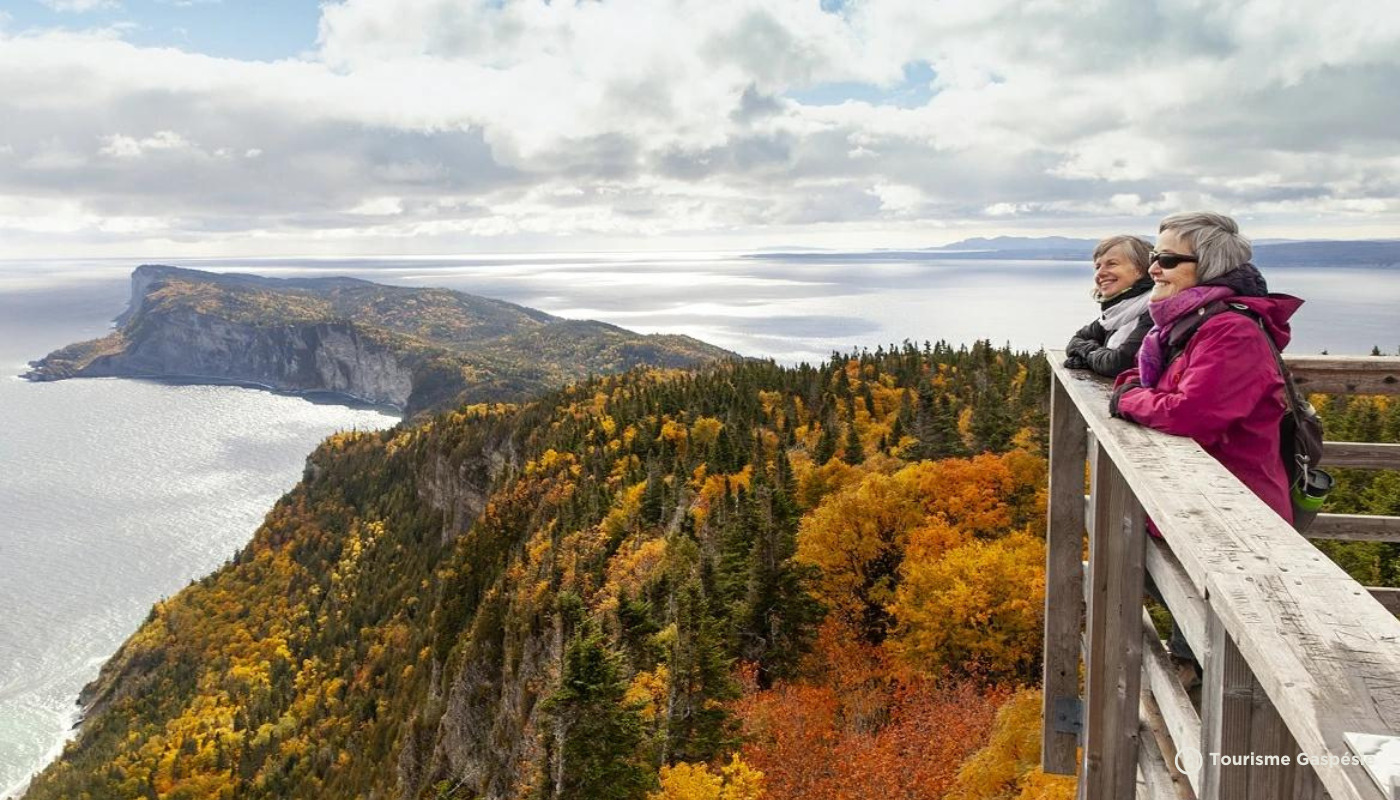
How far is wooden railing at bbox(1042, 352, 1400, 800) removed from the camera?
7.36 ft

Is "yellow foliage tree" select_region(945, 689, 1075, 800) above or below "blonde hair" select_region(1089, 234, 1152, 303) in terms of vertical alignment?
below

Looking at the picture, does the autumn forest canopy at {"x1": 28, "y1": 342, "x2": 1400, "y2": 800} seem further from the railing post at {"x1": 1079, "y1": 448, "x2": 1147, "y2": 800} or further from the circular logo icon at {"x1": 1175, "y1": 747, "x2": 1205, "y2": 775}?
the circular logo icon at {"x1": 1175, "y1": 747, "x2": 1205, "y2": 775}

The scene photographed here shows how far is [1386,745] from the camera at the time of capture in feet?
6.14

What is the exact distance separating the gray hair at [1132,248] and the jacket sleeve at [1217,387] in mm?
2834

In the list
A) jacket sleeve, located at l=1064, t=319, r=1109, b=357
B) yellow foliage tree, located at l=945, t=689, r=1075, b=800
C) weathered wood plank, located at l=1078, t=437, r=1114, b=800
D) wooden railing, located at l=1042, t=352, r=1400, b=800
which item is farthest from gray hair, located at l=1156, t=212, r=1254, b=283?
yellow foliage tree, located at l=945, t=689, r=1075, b=800

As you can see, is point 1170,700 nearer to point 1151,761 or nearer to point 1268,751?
point 1151,761

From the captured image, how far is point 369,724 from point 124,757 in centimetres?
4830

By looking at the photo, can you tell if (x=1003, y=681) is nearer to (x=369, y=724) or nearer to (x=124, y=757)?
(x=369, y=724)

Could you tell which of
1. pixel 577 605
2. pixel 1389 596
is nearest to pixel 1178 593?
pixel 1389 596

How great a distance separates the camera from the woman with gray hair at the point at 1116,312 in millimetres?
6297

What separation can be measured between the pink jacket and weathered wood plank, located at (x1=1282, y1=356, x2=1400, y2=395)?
211 cm

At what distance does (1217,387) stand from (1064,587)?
10.2 feet

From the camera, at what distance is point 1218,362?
475cm

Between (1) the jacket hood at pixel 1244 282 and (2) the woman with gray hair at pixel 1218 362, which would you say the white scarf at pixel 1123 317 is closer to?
(2) the woman with gray hair at pixel 1218 362
